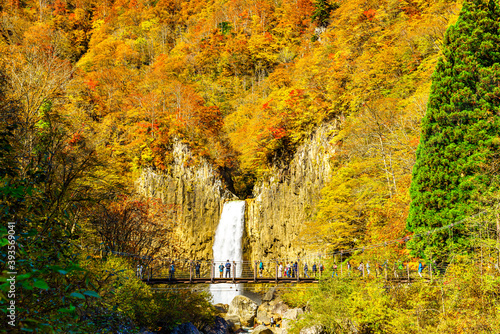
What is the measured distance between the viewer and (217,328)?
16.2m

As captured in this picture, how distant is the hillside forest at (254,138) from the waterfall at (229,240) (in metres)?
3.77

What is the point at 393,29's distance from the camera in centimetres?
2514

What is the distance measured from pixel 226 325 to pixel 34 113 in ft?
44.7

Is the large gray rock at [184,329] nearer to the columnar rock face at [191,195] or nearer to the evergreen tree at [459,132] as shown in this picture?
the evergreen tree at [459,132]

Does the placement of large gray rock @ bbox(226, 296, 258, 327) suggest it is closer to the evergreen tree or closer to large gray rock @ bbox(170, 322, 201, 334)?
large gray rock @ bbox(170, 322, 201, 334)

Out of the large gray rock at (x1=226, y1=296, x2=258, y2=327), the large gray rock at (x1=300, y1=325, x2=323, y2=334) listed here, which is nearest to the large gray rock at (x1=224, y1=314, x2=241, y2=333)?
the large gray rock at (x1=226, y1=296, x2=258, y2=327)

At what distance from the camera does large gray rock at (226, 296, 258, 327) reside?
20.0m

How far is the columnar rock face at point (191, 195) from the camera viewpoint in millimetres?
27625

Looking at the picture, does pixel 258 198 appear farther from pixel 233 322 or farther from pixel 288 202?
pixel 233 322

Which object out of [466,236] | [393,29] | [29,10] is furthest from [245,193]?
[29,10]

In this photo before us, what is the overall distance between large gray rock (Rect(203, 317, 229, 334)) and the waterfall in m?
8.32

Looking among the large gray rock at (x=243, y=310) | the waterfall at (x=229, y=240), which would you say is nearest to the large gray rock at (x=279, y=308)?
the large gray rock at (x=243, y=310)

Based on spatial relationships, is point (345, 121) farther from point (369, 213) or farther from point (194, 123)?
point (194, 123)

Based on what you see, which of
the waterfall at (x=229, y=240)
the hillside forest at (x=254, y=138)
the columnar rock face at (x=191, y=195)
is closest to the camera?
the hillside forest at (x=254, y=138)
